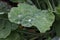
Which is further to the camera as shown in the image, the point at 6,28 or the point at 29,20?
the point at 6,28

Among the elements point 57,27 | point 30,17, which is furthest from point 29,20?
point 57,27

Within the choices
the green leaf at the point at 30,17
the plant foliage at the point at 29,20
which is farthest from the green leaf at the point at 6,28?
the green leaf at the point at 30,17

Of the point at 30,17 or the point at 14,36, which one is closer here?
the point at 30,17

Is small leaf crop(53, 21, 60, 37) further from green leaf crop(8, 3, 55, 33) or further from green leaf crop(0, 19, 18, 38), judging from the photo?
green leaf crop(0, 19, 18, 38)

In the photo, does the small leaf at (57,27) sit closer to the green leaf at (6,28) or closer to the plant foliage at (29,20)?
the plant foliage at (29,20)

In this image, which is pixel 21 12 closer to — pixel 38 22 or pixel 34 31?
pixel 38 22

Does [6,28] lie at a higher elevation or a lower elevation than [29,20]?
lower

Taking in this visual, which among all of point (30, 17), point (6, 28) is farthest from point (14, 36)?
point (30, 17)

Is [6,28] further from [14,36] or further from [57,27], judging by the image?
[57,27]
